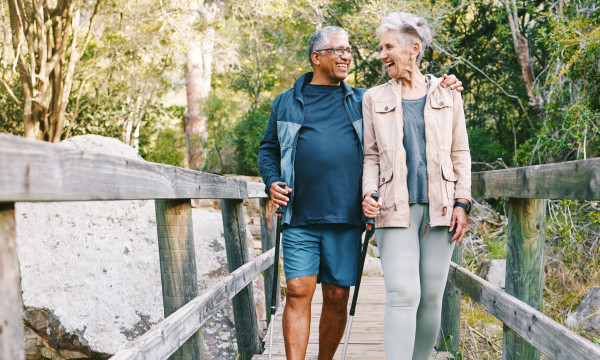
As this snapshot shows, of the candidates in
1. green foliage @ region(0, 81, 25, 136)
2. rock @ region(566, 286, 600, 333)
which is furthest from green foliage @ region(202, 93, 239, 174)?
rock @ region(566, 286, 600, 333)

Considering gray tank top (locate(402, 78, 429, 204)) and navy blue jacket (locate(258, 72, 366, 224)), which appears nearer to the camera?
gray tank top (locate(402, 78, 429, 204))

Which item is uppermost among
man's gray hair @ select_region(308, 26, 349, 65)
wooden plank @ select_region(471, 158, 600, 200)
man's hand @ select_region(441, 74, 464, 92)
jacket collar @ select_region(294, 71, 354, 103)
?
man's gray hair @ select_region(308, 26, 349, 65)

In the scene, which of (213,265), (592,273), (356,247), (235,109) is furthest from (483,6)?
(356,247)

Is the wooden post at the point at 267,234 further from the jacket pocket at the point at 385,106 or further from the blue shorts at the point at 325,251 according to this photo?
the jacket pocket at the point at 385,106

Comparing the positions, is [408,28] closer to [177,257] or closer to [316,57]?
[316,57]

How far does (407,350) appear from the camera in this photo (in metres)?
2.62

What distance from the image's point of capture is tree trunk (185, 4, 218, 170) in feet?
44.5

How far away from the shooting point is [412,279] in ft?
8.70

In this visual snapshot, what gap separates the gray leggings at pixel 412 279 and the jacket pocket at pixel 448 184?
0.11m

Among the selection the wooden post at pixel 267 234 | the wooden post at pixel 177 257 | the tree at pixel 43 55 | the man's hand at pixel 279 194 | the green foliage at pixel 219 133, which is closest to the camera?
the wooden post at pixel 177 257

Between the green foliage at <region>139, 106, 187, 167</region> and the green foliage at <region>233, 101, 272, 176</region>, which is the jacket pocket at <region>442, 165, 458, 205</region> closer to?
the green foliage at <region>233, 101, 272, 176</region>

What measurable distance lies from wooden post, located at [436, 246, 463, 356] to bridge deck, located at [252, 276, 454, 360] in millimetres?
82

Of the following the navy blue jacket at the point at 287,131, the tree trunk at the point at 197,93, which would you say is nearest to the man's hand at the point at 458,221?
the navy blue jacket at the point at 287,131

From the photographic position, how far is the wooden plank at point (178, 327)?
1.80 metres
